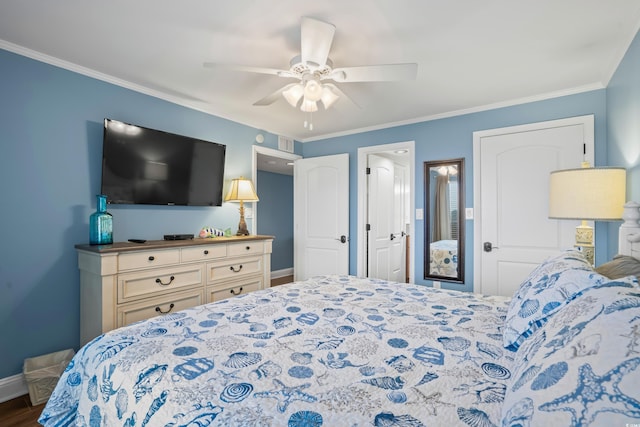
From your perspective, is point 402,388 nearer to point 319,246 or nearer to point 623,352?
point 623,352

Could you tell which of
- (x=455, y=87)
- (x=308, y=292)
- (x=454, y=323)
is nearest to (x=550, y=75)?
(x=455, y=87)

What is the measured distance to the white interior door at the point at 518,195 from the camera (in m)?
2.90

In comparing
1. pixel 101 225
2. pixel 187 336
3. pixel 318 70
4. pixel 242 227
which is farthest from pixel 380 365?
pixel 242 227

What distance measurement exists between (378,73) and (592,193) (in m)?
1.48

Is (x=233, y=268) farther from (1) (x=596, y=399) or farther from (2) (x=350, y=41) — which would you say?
(1) (x=596, y=399)

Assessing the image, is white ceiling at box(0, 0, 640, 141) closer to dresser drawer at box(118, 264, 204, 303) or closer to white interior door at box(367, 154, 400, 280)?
white interior door at box(367, 154, 400, 280)

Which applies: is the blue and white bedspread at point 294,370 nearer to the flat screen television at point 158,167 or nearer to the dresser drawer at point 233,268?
the dresser drawer at point 233,268

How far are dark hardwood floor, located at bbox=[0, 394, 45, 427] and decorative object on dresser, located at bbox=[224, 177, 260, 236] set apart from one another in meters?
2.06

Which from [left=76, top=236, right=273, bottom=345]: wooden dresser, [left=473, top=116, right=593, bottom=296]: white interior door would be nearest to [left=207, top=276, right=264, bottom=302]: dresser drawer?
[left=76, top=236, right=273, bottom=345]: wooden dresser

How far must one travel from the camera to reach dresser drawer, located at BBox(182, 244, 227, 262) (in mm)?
2639

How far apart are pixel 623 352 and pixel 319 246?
12.6 feet

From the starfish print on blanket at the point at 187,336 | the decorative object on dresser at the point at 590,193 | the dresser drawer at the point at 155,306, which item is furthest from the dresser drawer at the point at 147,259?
the decorative object on dresser at the point at 590,193

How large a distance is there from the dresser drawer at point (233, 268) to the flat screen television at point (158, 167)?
0.72 m

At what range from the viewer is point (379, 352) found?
3.77 feet
